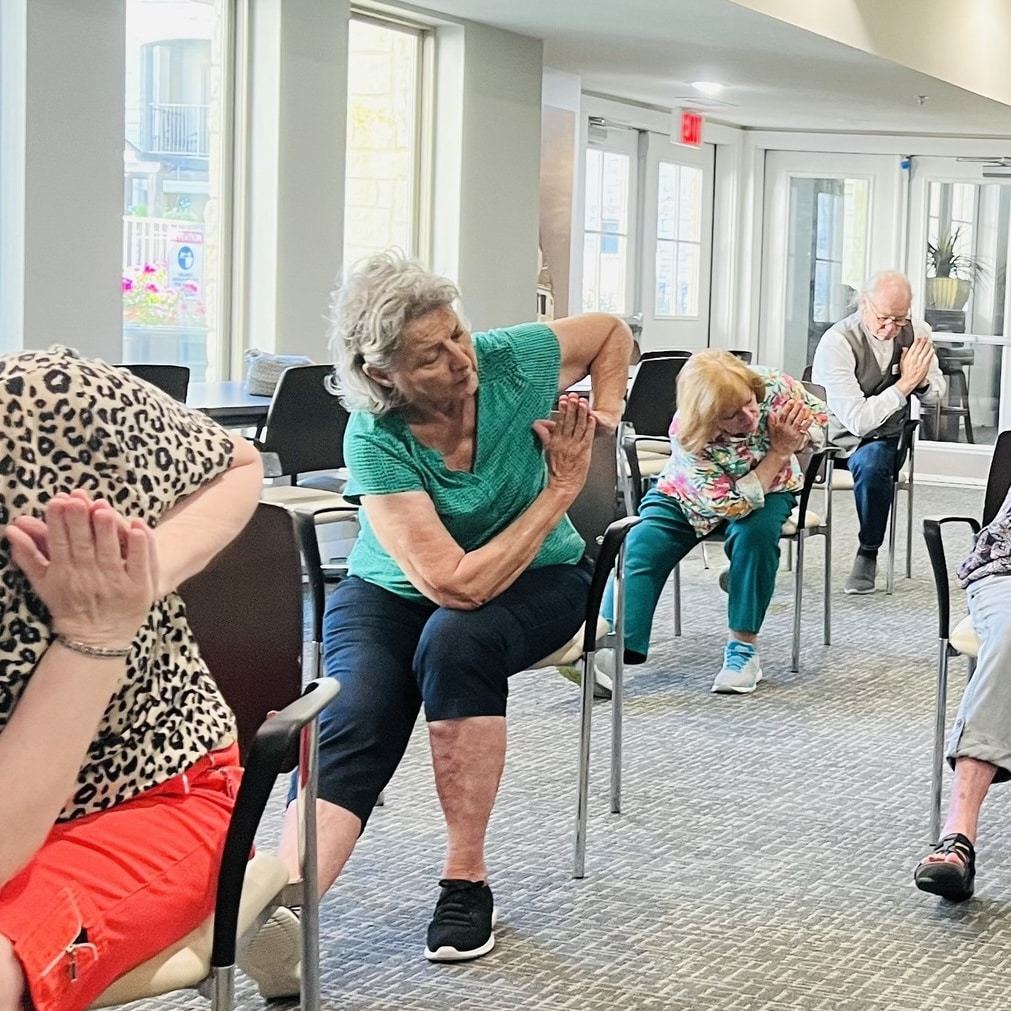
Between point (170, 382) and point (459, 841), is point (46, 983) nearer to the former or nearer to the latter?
point (459, 841)

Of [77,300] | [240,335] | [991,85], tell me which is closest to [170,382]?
[77,300]

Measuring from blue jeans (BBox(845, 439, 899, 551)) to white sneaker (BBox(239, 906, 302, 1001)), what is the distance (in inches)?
165

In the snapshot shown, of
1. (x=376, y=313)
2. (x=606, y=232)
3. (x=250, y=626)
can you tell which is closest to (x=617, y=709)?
(x=376, y=313)

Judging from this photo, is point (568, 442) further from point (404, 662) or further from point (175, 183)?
point (175, 183)

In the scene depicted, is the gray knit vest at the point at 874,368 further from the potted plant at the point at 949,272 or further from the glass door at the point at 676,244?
the potted plant at the point at 949,272

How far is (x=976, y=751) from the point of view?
9.52 feet

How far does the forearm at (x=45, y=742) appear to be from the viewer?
139 cm

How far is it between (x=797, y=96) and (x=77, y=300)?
17.1 ft

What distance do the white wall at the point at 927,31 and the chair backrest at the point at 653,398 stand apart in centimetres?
143

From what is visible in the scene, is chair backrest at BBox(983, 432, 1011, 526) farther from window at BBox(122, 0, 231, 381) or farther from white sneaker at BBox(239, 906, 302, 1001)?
window at BBox(122, 0, 231, 381)

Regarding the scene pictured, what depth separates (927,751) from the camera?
4031 mm

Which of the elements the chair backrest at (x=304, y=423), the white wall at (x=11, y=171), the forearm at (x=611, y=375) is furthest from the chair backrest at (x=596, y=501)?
the white wall at (x=11, y=171)

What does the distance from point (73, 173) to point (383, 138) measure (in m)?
2.27

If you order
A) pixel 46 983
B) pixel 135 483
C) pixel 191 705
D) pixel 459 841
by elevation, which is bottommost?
pixel 459 841
